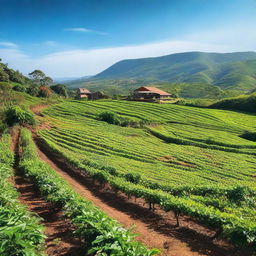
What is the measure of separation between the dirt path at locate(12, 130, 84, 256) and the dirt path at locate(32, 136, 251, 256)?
3951mm

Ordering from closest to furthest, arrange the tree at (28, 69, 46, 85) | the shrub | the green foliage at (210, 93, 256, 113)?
1. the shrub
2. the green foliage at (210, 93, 256, 113)
3. the tree at (28, 69, 46, 85)

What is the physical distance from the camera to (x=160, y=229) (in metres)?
15.9

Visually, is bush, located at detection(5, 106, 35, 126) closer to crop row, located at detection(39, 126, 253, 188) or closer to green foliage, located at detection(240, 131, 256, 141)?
crop row, located at detection(39, 126, 253, 188)

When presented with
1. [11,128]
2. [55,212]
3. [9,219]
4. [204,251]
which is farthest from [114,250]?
[11,128]

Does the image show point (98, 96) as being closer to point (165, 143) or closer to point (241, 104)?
point (241, 104)

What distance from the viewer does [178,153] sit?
5159 centimetres

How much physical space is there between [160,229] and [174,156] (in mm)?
34073

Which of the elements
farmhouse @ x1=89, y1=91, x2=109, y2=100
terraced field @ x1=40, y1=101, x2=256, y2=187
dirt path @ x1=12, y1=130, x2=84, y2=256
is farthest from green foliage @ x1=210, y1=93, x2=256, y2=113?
dirt path @ x1=12, y1=130, x2=84, y2=256

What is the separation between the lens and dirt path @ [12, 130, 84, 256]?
10.9 meters

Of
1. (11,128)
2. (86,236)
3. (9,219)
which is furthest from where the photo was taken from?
(11,128)

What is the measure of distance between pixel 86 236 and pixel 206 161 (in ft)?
136

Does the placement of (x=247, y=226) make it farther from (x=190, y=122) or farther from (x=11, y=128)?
(x=190, y=122)

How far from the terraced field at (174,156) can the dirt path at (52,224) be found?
24.0 feet

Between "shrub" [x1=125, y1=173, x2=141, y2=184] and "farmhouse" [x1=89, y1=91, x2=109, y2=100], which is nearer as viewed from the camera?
"shrub" [x1=125, y1=173, x2=141, y2=184]
